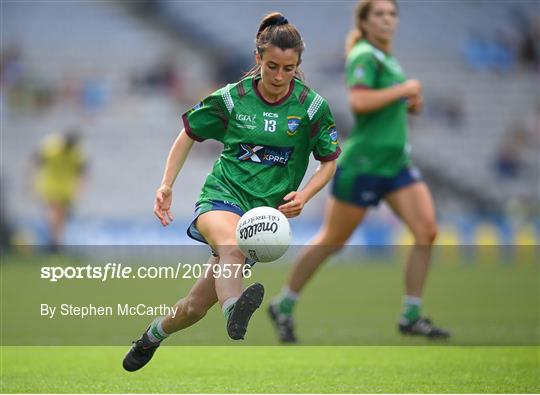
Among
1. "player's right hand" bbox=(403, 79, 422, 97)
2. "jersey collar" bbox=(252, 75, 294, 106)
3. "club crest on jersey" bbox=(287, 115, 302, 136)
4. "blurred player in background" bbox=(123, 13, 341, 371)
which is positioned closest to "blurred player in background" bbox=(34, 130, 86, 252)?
"player's right hand" bbox=(403, 79, 422, 97)

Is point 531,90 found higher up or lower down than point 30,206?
higher up

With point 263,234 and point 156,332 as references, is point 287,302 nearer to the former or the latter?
point 156,332

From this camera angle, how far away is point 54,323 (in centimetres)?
1017

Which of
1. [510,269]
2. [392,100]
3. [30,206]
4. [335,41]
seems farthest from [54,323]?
[335,41]

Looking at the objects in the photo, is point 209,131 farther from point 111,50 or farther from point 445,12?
point 445,12

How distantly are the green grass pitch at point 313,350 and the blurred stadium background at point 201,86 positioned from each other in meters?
9.97

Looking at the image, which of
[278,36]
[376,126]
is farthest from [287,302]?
[278,36]

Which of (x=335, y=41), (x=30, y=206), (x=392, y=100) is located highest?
(x=392, y=100)

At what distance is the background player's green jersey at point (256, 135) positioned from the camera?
588 cm

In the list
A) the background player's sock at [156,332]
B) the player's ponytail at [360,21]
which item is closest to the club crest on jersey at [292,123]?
the background player's sock at [156,332]

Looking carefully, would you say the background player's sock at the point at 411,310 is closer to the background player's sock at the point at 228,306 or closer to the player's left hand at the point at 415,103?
the player's left hand at the point at 415,103

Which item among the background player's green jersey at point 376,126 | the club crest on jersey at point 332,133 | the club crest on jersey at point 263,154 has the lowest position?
the background player's green jersey at point 376,126

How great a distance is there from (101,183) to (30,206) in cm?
174

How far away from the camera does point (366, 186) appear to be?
9.12 meters
